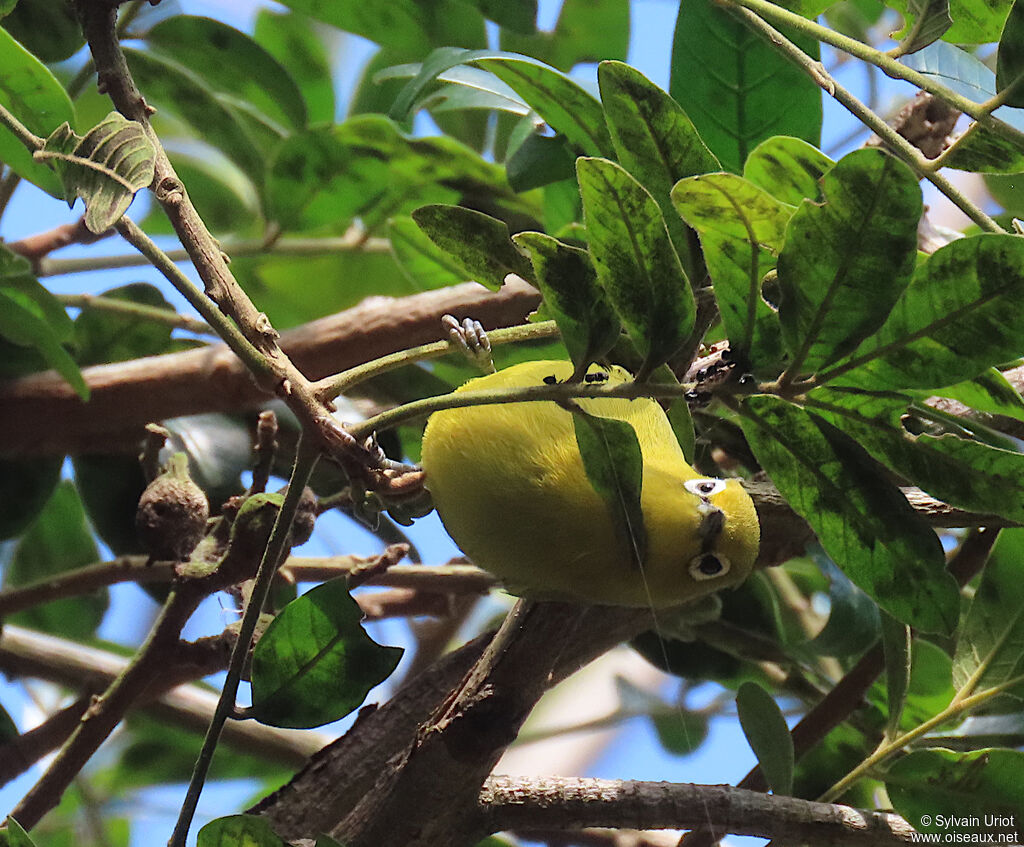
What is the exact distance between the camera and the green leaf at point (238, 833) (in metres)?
0.45

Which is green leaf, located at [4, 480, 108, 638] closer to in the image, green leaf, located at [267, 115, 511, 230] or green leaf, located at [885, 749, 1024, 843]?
green leaf, located at [267, 115, 511, 230]

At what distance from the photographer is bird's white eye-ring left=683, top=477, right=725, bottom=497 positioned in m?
0.46

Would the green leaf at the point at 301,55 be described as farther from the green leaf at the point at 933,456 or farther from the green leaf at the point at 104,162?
the green leaf at the point at 933,456

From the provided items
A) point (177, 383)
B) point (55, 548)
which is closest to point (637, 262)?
point (177, 383)

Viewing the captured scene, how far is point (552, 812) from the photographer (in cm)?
Result: 53

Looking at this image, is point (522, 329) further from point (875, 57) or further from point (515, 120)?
point (515, 120)

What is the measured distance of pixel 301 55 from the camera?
1.02 meters

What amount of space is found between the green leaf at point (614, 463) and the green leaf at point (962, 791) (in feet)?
0.83

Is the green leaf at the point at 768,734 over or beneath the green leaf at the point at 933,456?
beneath

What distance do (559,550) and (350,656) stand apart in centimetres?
12

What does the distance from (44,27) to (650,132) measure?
0.50 meters

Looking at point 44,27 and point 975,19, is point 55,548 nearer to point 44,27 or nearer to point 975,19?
point 44,27

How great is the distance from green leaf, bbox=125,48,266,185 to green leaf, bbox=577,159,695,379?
542 millimetres

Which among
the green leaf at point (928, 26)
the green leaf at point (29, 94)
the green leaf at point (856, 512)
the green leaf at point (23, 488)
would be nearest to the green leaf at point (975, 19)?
the green leaf at point (928, 26)
